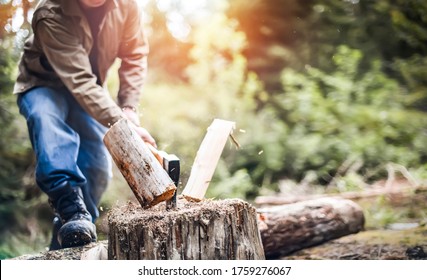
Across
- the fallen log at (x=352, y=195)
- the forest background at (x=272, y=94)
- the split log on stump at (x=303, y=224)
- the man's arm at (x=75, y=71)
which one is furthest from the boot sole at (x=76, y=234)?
the fallen log at (x=352, y=195)

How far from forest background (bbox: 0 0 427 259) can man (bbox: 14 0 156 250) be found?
12 cm

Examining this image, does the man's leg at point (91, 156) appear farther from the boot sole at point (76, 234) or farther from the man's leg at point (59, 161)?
the boot sole at point (76, 234)

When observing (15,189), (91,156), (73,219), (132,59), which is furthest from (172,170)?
(15,189)

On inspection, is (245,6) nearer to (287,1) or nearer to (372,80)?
(287,1)

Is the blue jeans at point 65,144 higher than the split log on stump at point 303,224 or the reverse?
higher

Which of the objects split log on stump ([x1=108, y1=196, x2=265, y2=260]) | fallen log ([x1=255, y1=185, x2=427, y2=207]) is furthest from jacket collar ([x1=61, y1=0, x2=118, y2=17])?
fallen log ([x1=255, y1=185, x2=427, y2=207])

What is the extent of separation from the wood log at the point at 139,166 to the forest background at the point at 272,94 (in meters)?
0.48

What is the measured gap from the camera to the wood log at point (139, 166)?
65.1 inches

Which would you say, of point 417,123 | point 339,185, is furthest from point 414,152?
point 339,185

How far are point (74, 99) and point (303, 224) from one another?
106 centimetres

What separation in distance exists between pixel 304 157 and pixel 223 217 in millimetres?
1402

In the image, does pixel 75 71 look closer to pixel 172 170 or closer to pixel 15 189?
pixel 172 170

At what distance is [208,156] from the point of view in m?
2.05

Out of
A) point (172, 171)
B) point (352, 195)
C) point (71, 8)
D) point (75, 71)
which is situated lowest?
point (352, 195)
